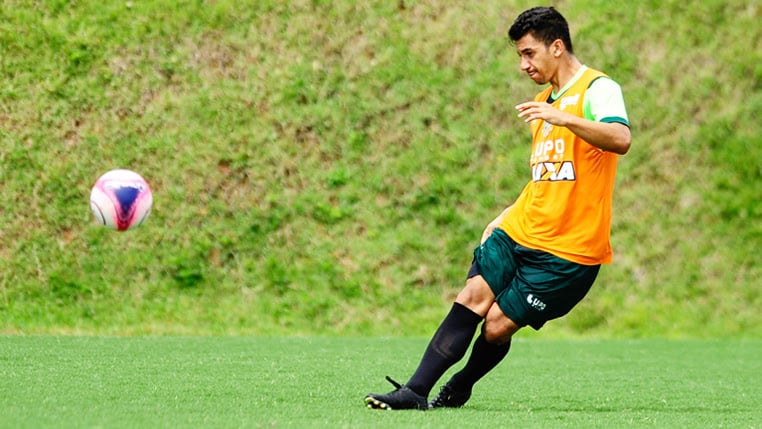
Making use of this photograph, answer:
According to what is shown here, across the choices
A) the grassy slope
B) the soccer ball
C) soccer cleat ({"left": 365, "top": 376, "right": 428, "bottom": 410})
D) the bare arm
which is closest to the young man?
soccer cleat ({"left": 365, "top": 376, "right": 428, "bottom": 410})

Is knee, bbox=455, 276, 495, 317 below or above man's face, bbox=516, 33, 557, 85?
below

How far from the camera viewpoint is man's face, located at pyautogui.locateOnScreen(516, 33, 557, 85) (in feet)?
17.2

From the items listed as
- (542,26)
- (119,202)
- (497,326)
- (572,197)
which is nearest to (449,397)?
(497,326)

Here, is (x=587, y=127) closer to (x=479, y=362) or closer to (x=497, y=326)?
(x=497, y=326)

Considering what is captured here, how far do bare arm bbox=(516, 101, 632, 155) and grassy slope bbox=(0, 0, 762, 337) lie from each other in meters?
6.93

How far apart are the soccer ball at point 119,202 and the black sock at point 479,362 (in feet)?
9.31

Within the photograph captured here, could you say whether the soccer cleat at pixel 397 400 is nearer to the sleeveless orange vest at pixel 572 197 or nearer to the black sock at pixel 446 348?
the black sock at pixel 446 348

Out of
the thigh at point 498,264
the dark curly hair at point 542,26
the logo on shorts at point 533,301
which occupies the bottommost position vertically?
the logo on shorts at point 533,301

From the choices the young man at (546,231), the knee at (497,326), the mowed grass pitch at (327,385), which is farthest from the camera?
the knee at (497,326)

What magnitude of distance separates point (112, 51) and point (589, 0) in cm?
578

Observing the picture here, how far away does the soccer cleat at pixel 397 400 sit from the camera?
5051 mm

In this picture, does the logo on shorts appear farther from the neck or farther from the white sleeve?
the neck

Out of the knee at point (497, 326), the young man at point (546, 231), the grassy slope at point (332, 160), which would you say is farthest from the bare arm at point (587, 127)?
the grassy slope at point (332, 160)

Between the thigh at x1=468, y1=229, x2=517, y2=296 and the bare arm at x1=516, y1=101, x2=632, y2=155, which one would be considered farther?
the thigh at x1=468, y1=229, x2=517, y2=296
